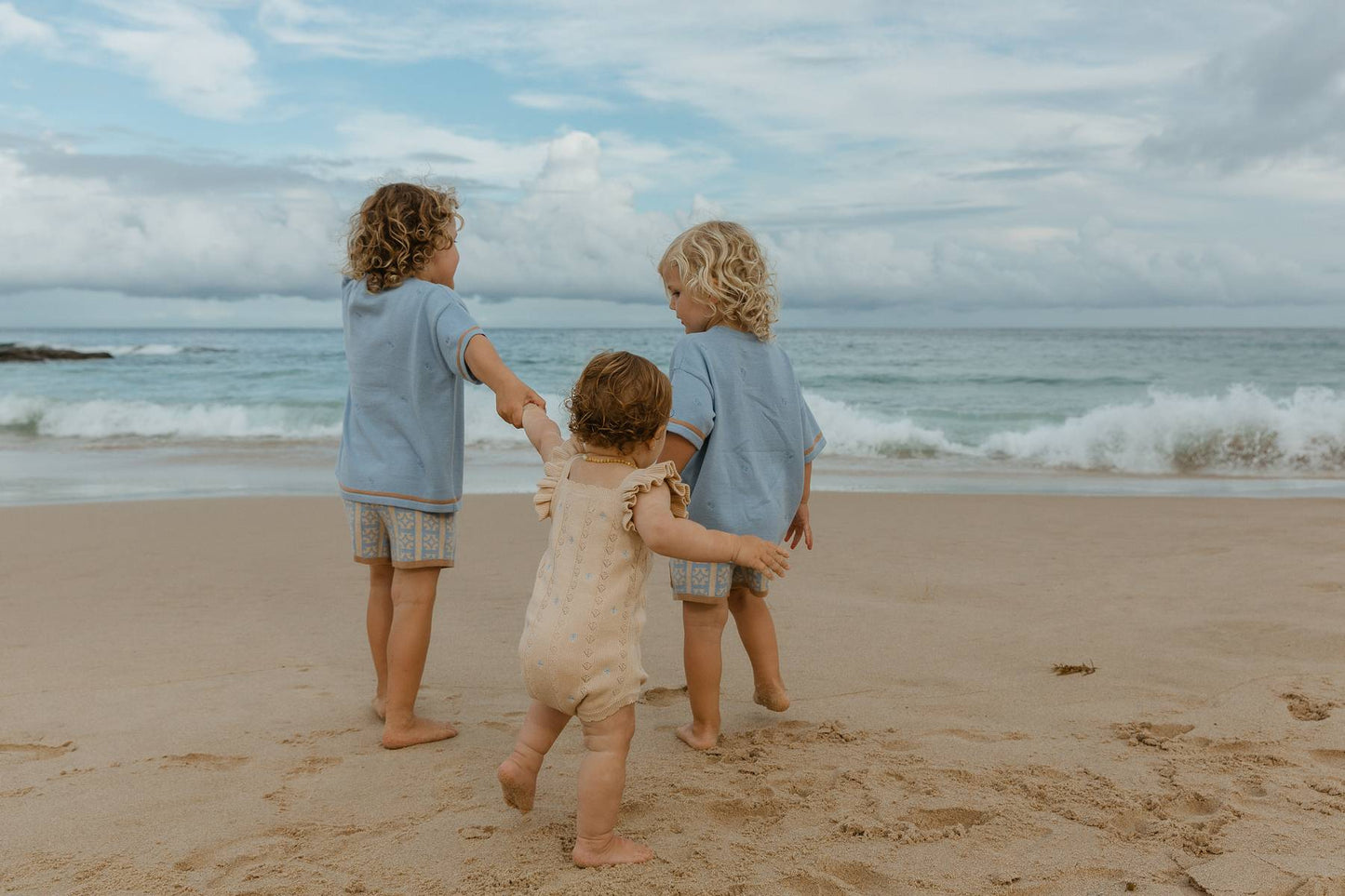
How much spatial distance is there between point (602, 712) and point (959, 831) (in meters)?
0.92

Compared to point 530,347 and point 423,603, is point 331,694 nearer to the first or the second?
point 423,603

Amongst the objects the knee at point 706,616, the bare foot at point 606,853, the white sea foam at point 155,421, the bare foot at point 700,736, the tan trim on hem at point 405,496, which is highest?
the tan trim on hem at point 405,496

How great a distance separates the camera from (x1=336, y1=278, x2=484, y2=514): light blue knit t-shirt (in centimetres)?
307

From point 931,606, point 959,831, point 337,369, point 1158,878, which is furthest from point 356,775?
point 337,369

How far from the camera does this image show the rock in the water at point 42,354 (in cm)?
3259

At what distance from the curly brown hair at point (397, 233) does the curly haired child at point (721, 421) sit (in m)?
0.73

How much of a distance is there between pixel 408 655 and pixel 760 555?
1.40 metres

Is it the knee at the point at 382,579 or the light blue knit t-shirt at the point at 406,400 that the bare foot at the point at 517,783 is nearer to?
the light blue knit t-shirt at the point at 406,400

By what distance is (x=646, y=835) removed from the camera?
2494mm

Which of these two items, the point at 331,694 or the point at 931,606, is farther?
the point at 931,606

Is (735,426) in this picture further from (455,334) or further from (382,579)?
(382,579)

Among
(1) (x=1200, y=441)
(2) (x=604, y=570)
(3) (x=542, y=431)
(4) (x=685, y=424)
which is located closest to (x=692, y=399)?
(4) (x=685, y=424)

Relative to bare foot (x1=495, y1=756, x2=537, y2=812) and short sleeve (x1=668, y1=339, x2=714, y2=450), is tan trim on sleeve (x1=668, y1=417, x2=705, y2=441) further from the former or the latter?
bare foot (x1=495, y1=756, x2=537, y2=812)

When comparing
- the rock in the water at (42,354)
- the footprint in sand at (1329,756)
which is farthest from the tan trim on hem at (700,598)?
the rock in the water at (42,354)
